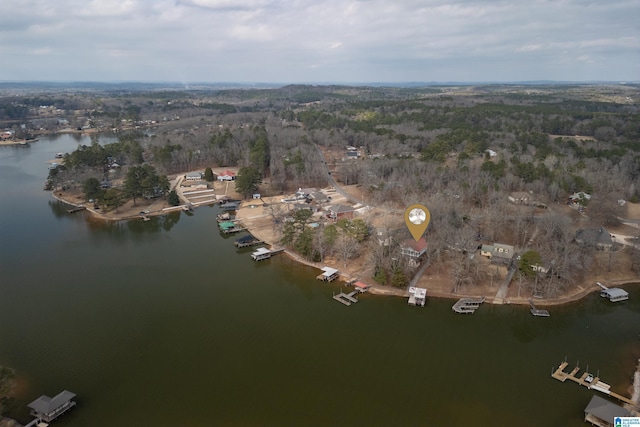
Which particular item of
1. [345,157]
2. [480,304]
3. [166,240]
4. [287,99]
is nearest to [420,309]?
[480,304]

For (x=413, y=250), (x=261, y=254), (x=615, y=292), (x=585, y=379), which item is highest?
(x=413, y=250)

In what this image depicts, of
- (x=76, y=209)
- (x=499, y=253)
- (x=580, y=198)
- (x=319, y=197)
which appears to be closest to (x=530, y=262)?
(x=499, y=253)

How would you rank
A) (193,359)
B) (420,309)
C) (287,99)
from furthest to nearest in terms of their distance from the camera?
(287,99) → (420,309) → (193,359)

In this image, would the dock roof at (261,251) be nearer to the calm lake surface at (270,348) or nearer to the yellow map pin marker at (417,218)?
the calm lake surface at (270,348)

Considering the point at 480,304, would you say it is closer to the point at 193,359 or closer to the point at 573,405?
the point at 573,405

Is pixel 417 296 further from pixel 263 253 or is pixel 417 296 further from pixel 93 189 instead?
pixel 93 189

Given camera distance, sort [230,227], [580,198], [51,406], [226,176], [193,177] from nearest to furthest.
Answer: [51,406] < [230,227] < [580,198] < [193,177] < [226,176]

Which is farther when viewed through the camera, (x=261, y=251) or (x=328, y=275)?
(x=261, y=251)
